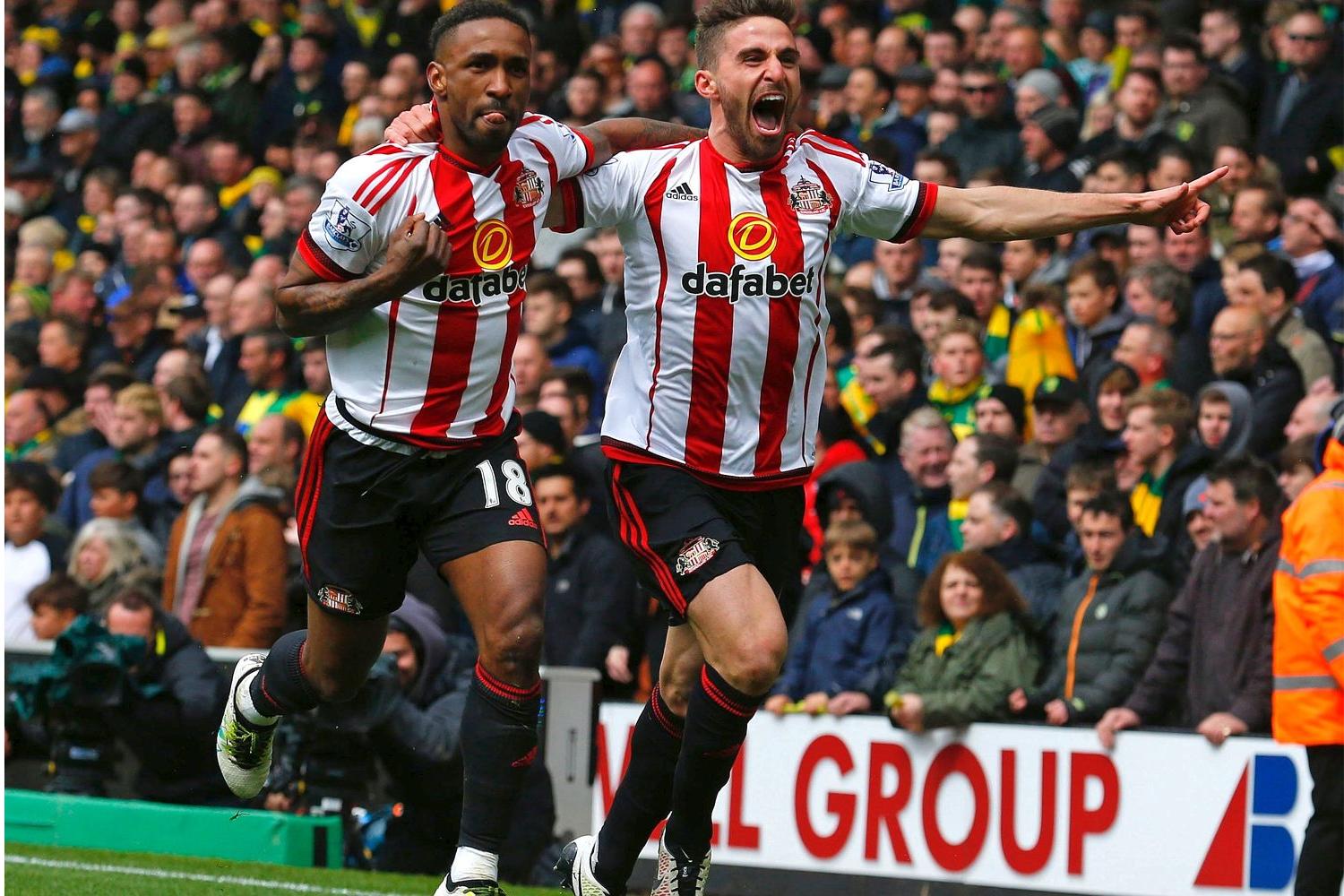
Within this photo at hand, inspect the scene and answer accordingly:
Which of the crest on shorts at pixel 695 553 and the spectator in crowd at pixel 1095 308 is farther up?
the spectator in crowd at pixel 1095 308

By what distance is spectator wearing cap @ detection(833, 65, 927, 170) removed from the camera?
13789mm

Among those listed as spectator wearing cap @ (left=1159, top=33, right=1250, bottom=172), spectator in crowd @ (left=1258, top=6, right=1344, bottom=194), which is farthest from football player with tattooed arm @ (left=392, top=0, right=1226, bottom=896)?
spectator in crowd @ (left=1258, top=6, right=1344, bottom=194)

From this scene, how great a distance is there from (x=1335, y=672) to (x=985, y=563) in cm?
205

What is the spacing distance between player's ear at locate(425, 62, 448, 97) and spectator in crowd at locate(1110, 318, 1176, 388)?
502 centimetres

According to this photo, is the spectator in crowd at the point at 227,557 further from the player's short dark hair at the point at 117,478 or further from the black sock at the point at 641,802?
the black sock at the point at 641,802

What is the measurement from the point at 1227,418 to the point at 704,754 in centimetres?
437

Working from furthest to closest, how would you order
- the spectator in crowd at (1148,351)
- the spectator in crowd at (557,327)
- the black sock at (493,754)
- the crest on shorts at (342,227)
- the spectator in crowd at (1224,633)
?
the spectator in crowd at (557,327)
the spectator in crowd at (1148,351)
the spectator in crowd at (1224,633)
the crest on shorts at (342,227)
the black sock at (493,754)

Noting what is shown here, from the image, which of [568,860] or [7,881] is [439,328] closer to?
[568,860]

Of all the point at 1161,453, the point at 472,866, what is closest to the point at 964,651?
the point at 1161,453

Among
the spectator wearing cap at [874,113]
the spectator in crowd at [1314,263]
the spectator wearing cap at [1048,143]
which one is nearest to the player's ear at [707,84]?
the spectator in crowd at [1314,263]

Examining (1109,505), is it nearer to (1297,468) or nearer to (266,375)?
(1297,468)

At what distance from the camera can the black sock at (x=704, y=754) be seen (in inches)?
245

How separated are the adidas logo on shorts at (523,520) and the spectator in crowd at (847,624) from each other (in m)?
3.32

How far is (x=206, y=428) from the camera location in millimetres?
12539
